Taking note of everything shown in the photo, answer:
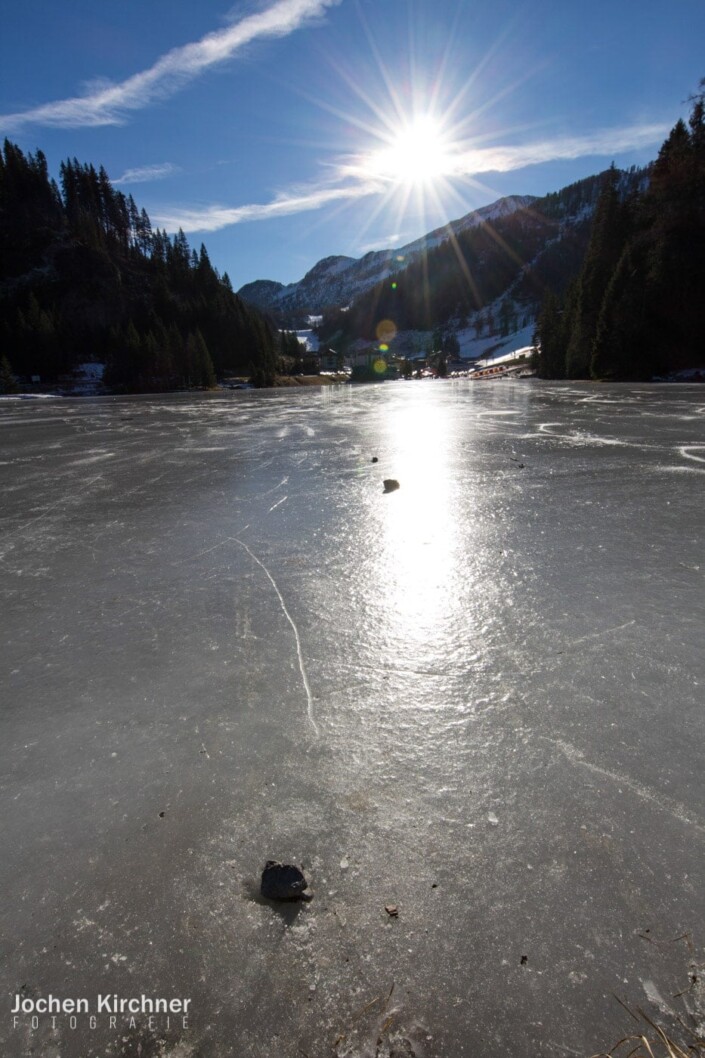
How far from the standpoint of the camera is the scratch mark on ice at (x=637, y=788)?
6.01 ft

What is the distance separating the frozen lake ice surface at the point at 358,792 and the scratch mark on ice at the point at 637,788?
1 cm

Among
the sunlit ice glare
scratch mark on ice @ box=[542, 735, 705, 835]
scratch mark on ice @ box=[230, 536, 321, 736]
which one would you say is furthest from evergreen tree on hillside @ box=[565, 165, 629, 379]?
scratch mark on ice @ box=[542, 735, 705, 835]

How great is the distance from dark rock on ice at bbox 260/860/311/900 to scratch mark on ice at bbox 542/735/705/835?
126 cm

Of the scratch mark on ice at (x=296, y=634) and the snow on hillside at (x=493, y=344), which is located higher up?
the snow on hillside at (x=493, y=344)

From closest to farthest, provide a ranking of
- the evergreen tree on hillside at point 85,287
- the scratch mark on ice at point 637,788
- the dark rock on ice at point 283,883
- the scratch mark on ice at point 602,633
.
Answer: the dark rock on ice at point 283,883 → the scratch mark on ice at point 637,788 → the scratch mark on ice at point 602,633 → the evergreen tree on hillside at point 85,287

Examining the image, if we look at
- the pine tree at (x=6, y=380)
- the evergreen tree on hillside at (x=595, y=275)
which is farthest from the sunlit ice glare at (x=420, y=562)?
the pine tree at (x=6, y=380)

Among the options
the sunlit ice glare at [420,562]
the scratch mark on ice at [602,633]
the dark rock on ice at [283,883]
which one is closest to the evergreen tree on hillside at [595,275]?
the sunlit ice glare at [420,562]

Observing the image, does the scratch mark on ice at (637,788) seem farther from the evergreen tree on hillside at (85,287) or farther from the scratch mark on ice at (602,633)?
the evergreen tree on hillside at (85,287)

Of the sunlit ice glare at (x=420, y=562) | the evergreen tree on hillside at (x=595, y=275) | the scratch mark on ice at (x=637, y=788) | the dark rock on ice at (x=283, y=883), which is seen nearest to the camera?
the dark rock on ice at (x=283, y=883)

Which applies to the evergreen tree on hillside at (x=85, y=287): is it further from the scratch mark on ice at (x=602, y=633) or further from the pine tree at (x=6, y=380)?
the scratch mark on ice at (x=602, y=633)

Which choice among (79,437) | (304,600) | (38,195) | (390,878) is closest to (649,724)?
(390,878)

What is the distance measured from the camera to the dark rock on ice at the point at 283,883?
1578 millimetres

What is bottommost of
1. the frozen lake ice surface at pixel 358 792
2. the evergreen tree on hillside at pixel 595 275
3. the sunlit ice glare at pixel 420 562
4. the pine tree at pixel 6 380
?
the frozen lake ice surface at pixel 358 792

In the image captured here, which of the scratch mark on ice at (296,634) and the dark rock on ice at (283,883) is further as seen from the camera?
the scratch mark on ice at (296,634)
